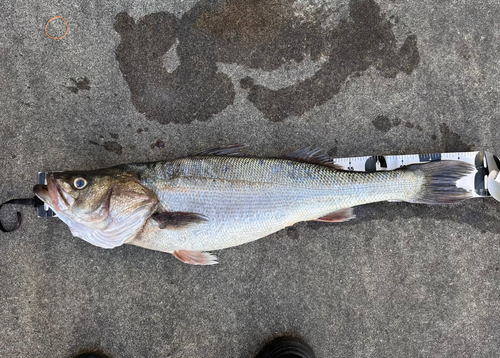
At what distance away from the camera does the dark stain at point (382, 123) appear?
3.47 m

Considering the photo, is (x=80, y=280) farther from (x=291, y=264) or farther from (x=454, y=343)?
(x=454, y=343)

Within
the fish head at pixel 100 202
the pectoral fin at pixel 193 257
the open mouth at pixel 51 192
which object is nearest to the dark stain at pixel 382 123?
the pectoral fin at pixel 193 257

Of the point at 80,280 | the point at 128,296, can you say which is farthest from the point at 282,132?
the point at 80,280

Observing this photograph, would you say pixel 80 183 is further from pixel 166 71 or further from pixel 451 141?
pixel 451 141

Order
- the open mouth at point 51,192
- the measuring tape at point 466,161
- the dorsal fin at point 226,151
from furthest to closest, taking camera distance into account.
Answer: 1. the measuring tape at point 466,161
2. the dorsal fin at point 226,151
3. the open mouth at point 51,192

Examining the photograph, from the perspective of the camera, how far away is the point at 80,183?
2611mm

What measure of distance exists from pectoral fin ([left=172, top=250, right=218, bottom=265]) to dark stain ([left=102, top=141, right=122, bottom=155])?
4.39 feet

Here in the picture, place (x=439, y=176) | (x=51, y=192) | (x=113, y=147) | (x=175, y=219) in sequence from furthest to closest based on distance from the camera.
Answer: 1. (x=113, y=147)
2. (x=439, y=176)
3. (x=175, y=219)
4. (x=51, y=192)

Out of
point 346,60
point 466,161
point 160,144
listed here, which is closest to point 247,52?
point 346,60

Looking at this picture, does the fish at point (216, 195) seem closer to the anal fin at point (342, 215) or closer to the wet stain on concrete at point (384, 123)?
the anal fin at point (342, 215)

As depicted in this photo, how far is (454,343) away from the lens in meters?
3.38

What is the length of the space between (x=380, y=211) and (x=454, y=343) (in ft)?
5.37

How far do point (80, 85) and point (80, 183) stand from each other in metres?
1.46

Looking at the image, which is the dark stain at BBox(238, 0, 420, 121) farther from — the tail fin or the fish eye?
the fish eye
